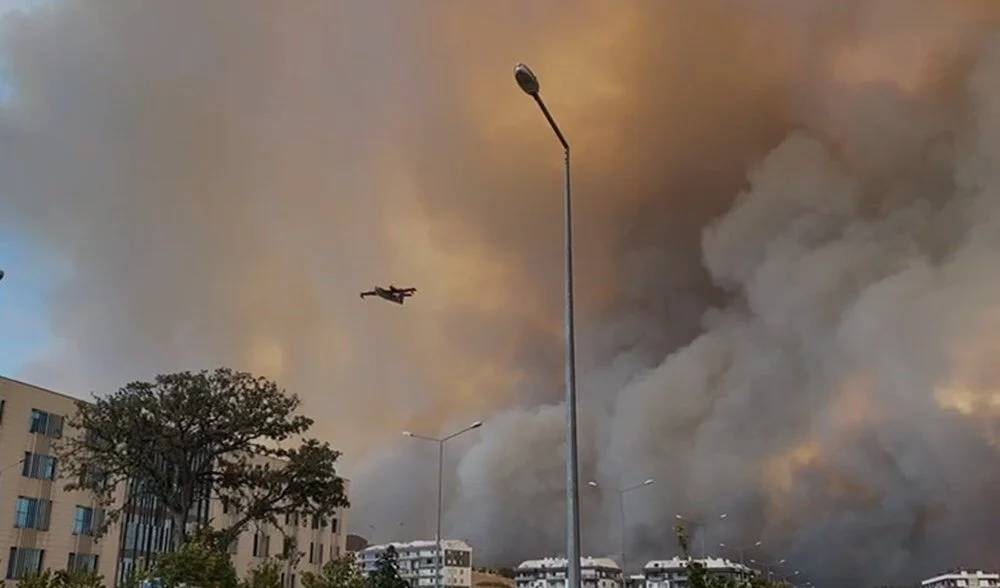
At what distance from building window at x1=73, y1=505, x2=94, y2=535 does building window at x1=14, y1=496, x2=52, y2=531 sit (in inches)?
118

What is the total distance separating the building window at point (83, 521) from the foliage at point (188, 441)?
15.5 m

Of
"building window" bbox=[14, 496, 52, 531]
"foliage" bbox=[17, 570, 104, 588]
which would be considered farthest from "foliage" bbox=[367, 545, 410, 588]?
"foliage" bbox=[17, 570, 104, 588]

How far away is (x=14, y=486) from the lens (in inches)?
2623

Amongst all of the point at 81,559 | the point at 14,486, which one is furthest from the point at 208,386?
the point at 81,559

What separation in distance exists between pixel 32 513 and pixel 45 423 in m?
6.35

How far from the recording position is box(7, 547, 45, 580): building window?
6581 cm

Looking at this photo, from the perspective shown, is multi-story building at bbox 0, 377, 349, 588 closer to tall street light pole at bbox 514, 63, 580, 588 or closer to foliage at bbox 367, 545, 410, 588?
foliage at bbox 367, 545, 410, 588

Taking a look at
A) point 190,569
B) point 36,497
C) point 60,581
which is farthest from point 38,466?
point 60,581

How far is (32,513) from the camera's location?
224 ft

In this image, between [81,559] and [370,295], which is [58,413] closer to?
[81,559]

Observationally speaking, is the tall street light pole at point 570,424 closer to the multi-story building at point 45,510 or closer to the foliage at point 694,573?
the foliage at point 694,573

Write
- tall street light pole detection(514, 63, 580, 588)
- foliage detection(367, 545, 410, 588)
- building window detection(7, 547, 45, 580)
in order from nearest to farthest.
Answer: tall street light pole detection(514, 63, 580, 588) < building window detection(7, 547, 45, 580) < foliage detection(367, 545, 410, 588)

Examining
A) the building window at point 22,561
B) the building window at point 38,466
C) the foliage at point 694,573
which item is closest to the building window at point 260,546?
the building window at point 22,561

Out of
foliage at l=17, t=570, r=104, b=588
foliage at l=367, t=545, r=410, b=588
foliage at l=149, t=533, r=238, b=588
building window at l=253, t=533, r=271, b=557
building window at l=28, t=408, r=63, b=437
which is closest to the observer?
foliage at l=17, t=570, r=104, b=588
